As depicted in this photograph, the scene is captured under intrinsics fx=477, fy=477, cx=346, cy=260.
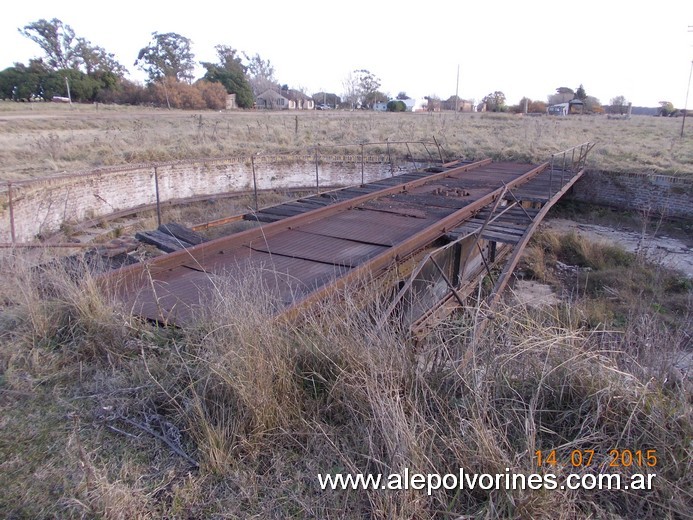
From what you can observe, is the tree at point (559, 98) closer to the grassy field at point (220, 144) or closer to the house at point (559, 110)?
the house at point (559, 110)

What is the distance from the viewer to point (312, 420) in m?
2.61

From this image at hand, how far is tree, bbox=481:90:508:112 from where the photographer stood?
6697 centimetres

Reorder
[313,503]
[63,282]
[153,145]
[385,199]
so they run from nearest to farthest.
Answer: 1. [313,503]
2. [63,282]
3. [385,199]
4. [153,145]

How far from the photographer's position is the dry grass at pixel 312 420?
2080mm

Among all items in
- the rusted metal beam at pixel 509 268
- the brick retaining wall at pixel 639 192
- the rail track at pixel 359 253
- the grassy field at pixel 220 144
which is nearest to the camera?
the rail track at pixel 359 253

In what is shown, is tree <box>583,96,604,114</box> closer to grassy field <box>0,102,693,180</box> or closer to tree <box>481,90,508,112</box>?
tree <box>481,90,508,112</box>

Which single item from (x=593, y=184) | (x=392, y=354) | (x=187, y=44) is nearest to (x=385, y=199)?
(x=392, y=354)

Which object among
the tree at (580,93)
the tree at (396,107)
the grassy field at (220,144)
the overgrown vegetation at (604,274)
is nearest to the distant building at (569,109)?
the tree at (580,93)

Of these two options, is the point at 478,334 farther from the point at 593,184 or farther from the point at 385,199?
the point at 593,184

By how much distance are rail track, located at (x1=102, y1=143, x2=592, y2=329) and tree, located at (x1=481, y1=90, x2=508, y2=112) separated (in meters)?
61.1

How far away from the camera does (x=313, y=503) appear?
213cm

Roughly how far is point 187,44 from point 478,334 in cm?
7706

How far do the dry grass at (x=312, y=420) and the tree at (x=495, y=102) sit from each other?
6994 centimetres

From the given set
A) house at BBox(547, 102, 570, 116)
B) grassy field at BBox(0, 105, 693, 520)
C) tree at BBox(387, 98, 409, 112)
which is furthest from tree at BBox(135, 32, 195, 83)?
grassy field at BBox(0, 105, 693, 520)
